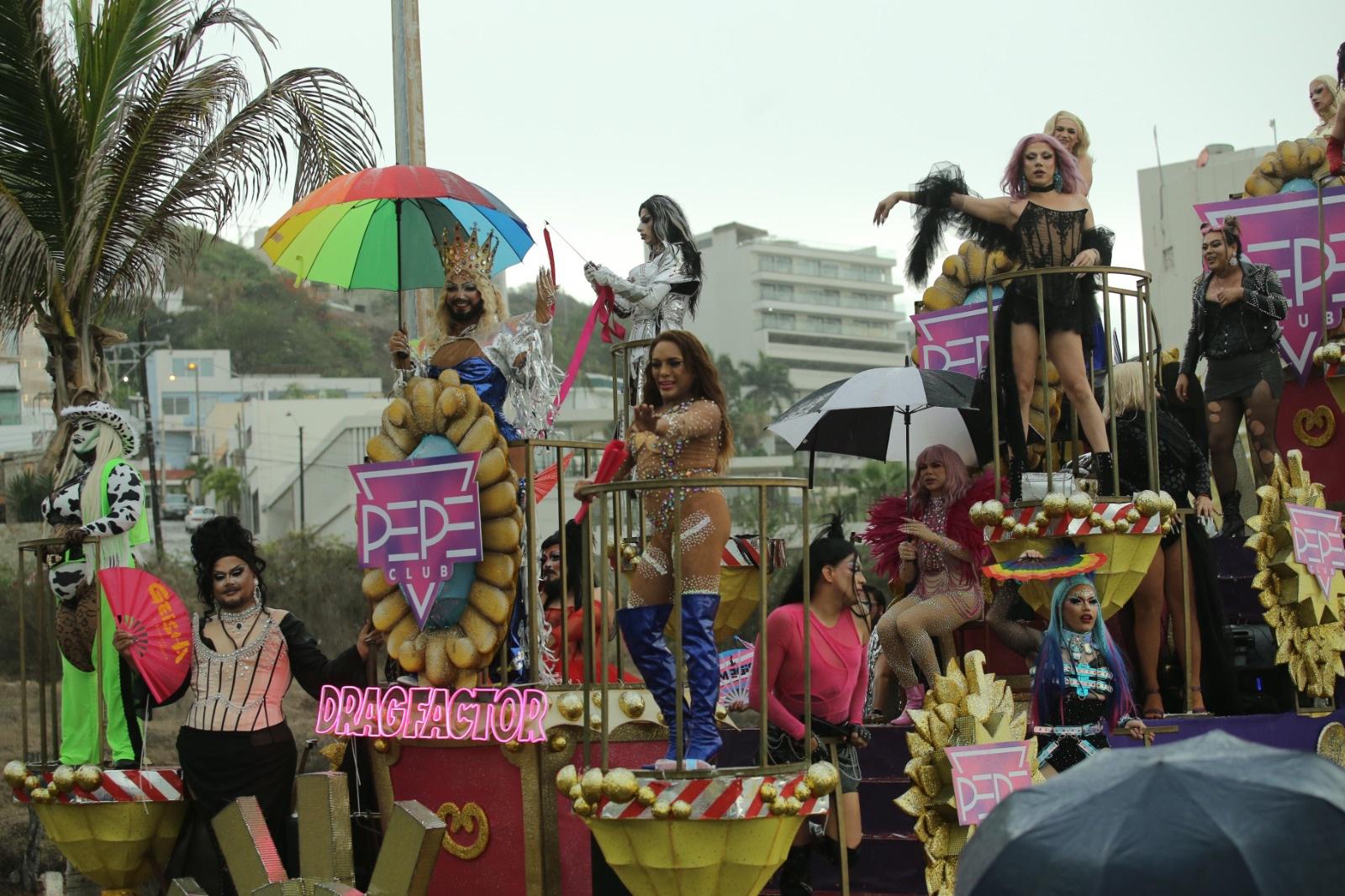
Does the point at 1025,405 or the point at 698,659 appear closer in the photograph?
the point at 698,659

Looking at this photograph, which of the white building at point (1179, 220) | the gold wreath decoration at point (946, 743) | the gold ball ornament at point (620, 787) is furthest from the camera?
the white building at point (1179, 220)

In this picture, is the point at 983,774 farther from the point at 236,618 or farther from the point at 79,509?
the point at 79,509

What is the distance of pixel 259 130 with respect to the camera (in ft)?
35.4

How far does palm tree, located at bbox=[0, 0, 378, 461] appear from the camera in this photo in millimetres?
10070

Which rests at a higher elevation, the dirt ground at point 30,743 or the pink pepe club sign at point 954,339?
the pink pepe club sign at point 954,339

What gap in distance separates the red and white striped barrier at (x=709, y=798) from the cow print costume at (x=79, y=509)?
380 cm

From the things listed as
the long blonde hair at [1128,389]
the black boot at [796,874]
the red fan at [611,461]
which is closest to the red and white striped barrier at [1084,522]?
the long blonde hair at [1128,389]

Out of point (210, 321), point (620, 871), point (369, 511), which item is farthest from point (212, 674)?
point (210, 321)

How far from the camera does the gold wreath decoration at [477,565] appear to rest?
23.5ft

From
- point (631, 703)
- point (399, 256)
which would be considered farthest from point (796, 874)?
point (399, 256)

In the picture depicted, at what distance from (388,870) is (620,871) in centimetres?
103

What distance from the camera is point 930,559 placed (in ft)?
27.4

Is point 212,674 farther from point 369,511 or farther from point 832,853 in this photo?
point 832,853

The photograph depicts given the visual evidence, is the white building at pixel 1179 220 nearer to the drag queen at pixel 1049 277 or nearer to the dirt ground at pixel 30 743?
the dirt ground at pixel 30 743
